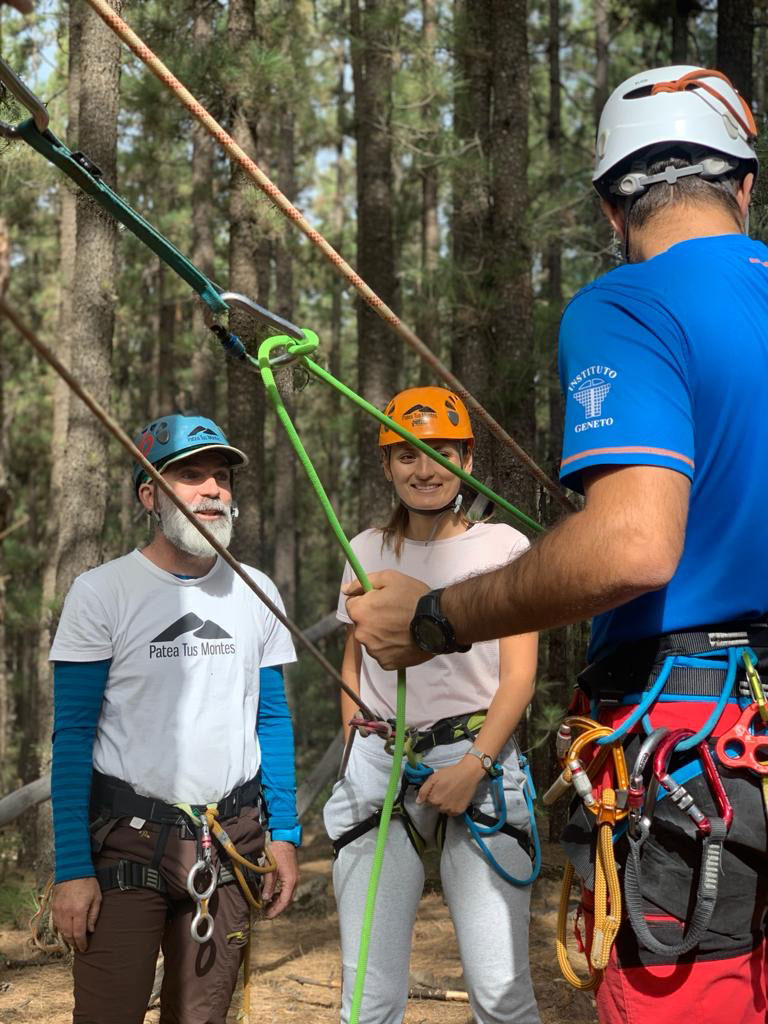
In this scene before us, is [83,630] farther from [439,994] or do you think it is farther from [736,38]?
[736,38]

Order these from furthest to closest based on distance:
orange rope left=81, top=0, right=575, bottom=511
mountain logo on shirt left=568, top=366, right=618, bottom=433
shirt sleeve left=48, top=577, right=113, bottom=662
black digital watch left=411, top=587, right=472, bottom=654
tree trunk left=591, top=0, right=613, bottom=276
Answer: tree trunk left=591, top=0, right=613, bottom=276, shirt sleeve left=48, top=577, right=113, bottom=662, black digital watch left=411, top=587, right=472, bottom=654, mountain logo on shirt left=568, top=366, right=618, bottom=433, orange rope left=81, top=0, right=575, bottom=511

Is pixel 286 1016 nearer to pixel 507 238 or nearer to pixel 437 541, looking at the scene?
pixel 437 541

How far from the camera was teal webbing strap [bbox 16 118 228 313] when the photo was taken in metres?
1.77

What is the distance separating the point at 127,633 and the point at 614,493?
170cm

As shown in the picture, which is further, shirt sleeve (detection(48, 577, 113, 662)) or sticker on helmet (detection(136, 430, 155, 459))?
sticker on helmet (detection(136, 430, 155, 459))

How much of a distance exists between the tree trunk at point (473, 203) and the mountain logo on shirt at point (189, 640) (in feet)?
14.1

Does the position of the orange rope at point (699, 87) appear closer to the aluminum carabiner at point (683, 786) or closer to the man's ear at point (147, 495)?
the aluminum carabiner at point (683, 786)

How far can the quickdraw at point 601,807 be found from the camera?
1778 millimetres

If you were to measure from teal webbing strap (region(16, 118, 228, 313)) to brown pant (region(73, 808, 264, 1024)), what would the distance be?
1.51 m

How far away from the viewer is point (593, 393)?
66.4 inches

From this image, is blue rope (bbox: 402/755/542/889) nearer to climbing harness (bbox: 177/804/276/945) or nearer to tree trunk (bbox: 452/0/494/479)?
climbing harness (bbox: 177/804/276/945)

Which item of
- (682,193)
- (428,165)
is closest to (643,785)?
(682,193)

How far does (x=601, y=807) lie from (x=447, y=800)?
3.57 ft

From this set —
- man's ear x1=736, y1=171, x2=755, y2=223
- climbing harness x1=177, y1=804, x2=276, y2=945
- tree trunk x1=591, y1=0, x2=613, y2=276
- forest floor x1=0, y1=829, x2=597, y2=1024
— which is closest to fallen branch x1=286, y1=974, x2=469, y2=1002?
forest floor x1=0, y1=829, x2=597, y2=1024
